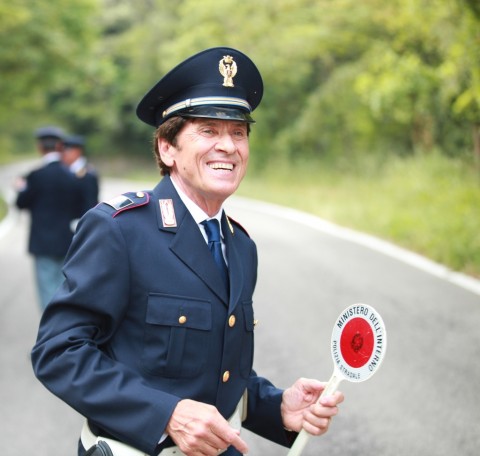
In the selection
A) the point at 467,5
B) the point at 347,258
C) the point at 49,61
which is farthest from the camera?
the point at 49,61

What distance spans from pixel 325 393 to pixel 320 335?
16.7 feet

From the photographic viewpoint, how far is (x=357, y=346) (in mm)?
1873

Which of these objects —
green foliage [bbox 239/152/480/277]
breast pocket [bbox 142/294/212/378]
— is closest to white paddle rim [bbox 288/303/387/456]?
breast pocket [bbox 142/294/212/378]

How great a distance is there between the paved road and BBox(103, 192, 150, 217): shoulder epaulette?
8.93 feet

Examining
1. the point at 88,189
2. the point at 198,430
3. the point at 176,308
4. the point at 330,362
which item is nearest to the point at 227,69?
the point at 176,308

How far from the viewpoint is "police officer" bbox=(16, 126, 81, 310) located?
671 centimetres

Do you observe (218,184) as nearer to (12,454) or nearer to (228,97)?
(228,97)

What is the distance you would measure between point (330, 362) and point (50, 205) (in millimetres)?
2815

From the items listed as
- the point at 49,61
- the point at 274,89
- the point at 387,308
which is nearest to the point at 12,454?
the point at 387,308

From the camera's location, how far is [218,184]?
6.75 ft

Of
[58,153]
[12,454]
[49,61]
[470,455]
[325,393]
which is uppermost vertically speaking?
[49,61]

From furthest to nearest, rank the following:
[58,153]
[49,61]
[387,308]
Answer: [49,61] → [387,308] → [58,153]

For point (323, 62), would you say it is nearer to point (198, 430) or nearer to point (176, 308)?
point (176, 308)

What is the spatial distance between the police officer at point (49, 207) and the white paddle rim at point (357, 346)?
5100 millimetres
